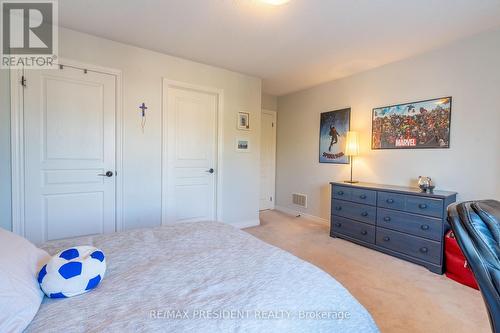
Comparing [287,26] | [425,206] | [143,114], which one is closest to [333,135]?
[425,206]

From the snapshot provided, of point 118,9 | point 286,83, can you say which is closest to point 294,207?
point 286,83

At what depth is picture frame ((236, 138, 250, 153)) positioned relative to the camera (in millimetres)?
3836

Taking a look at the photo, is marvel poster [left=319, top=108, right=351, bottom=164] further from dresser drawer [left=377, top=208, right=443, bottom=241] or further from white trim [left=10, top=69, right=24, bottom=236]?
white trim [left=10, top=69, right=24, bottom=236]

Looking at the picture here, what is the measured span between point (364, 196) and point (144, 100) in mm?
2980

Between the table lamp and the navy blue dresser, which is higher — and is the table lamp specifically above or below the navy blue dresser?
above

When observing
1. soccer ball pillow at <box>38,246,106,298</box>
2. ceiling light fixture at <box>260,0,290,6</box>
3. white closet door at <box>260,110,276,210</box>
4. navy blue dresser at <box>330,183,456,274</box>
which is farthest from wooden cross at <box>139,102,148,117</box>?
navy blue dresser at <box>330,183,456,274</box>

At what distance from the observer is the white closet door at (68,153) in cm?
245

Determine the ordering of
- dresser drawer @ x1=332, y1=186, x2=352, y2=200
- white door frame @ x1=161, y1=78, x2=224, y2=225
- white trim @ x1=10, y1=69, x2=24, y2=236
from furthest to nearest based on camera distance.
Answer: dresser drawer @ x1=332, y1=186, x2=352, y2=200 → white door frame @ x1=161, y1=78, x2=224, y2=225 → white trim @ x1=10, y1=69, x2=24, y2=236

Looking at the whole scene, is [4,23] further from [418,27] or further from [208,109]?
[418,27]

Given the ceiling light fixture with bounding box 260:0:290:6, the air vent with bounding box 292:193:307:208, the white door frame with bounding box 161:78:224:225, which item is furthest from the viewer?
the air vent with bounding box 292:193:307:208

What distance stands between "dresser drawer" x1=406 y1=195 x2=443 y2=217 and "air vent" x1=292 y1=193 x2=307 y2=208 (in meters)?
2.03

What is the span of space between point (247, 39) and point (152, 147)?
171cm

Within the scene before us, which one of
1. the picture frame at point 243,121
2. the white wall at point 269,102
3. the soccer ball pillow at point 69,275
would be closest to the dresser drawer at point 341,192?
the picture frame at point 243,121
